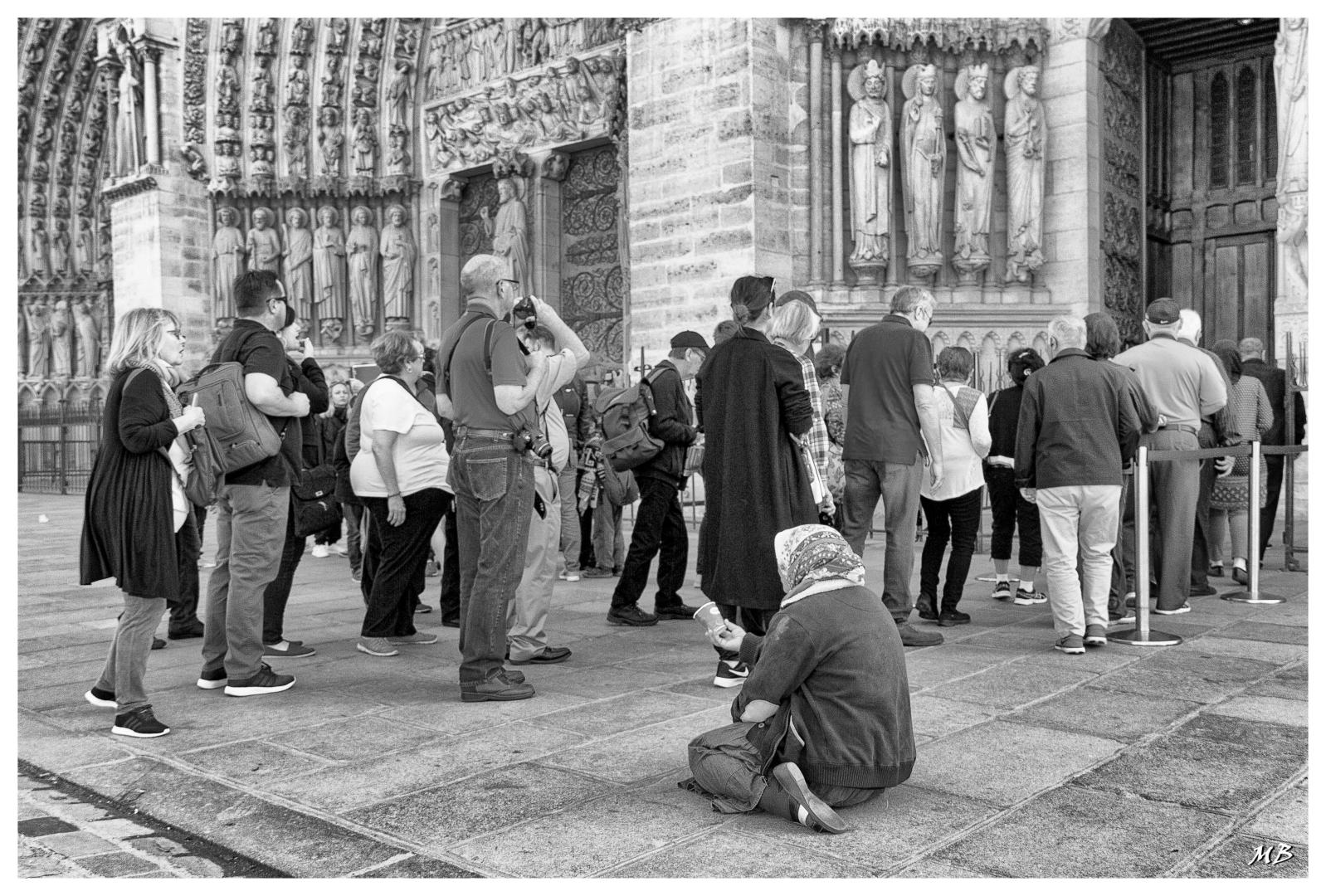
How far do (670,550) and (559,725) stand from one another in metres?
2.61

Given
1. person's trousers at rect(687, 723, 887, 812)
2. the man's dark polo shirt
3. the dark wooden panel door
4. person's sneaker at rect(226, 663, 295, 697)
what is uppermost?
the dark wooden panel door

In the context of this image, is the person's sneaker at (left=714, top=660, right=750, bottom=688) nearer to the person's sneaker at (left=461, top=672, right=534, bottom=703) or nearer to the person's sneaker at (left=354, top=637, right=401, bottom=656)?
the person's sneaker at (left=461, top=672, right=534, bottom=703)

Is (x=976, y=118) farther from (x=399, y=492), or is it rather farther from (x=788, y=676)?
(x=788, y=676)

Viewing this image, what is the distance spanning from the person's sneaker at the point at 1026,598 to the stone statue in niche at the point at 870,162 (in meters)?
6.32

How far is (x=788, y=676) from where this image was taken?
3.35 meters

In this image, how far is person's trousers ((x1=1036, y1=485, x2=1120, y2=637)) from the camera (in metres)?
5.62

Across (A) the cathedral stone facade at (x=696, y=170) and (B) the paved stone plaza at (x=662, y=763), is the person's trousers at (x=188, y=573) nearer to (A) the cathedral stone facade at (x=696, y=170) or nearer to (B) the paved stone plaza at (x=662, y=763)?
(B) the paved stone plaza at (x=662, y=763)

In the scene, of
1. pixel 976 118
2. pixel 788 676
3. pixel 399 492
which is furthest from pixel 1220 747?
pixel 976 118

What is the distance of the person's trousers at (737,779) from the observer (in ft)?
11.0

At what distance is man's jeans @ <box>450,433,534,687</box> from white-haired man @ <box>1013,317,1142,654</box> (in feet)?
7.93

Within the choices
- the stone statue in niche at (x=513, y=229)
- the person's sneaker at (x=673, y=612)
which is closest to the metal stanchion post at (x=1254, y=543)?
the person's sneaker at (x=673, y=612)

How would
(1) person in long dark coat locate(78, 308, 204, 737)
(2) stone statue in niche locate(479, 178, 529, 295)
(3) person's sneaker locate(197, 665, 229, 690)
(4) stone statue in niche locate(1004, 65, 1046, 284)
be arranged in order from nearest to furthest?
1. (1) person in long dark coat locate(78, 308, 204, 737)
2. (3) person's sneaker locate(197, 665, 229, 690)
3. (4) stone statue in niche locate(1004, 65, 1046, 284)
4. (2) stone statue in niche locate(479, 178, 529, 295)

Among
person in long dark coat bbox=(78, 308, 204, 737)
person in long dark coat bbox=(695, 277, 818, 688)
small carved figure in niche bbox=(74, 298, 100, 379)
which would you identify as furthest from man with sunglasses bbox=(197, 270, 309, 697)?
small carved figure in niche bbox=(74, 298, 100, 379)

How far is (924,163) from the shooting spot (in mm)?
12898
